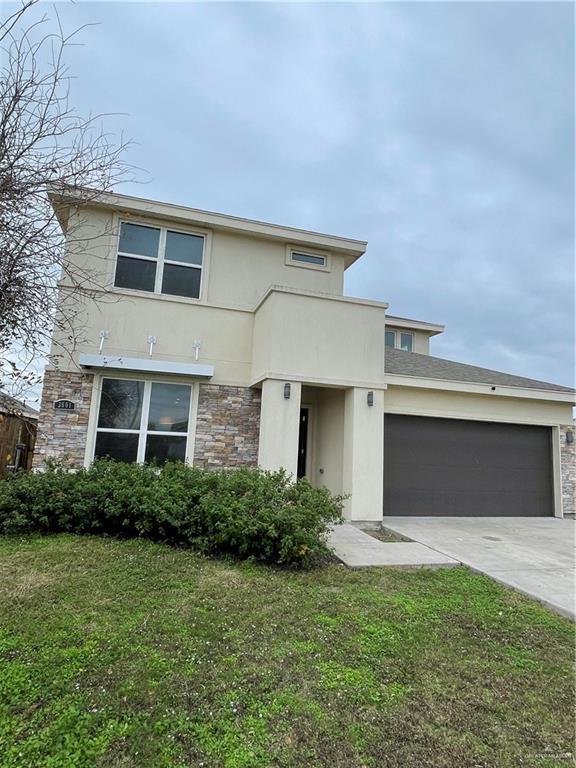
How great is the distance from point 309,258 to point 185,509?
7.37 m

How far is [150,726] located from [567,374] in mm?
23495

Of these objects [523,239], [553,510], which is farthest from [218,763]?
[523,239]

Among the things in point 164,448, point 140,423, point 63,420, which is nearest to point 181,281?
point 140,423

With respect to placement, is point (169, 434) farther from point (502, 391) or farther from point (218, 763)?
point (502, 391)

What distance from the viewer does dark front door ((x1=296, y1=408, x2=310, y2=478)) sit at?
35.2 ft

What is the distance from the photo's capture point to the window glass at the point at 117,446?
29.0 ft

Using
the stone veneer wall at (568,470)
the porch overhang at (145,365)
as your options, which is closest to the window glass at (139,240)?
the porch overhang at (145,365)

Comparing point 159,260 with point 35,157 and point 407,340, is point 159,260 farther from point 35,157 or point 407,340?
point 407,340

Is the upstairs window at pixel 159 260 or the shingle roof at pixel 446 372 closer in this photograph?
the upstairs window at pixel 159 260

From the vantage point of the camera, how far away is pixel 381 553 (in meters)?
6.30

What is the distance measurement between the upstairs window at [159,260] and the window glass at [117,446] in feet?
11.0

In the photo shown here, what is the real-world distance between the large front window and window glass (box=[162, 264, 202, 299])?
2.24 meters

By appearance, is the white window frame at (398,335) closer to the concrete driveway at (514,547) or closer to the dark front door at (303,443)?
Result: the dark front door at (303,443)

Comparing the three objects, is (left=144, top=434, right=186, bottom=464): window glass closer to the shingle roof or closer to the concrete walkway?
the concrete walkway
